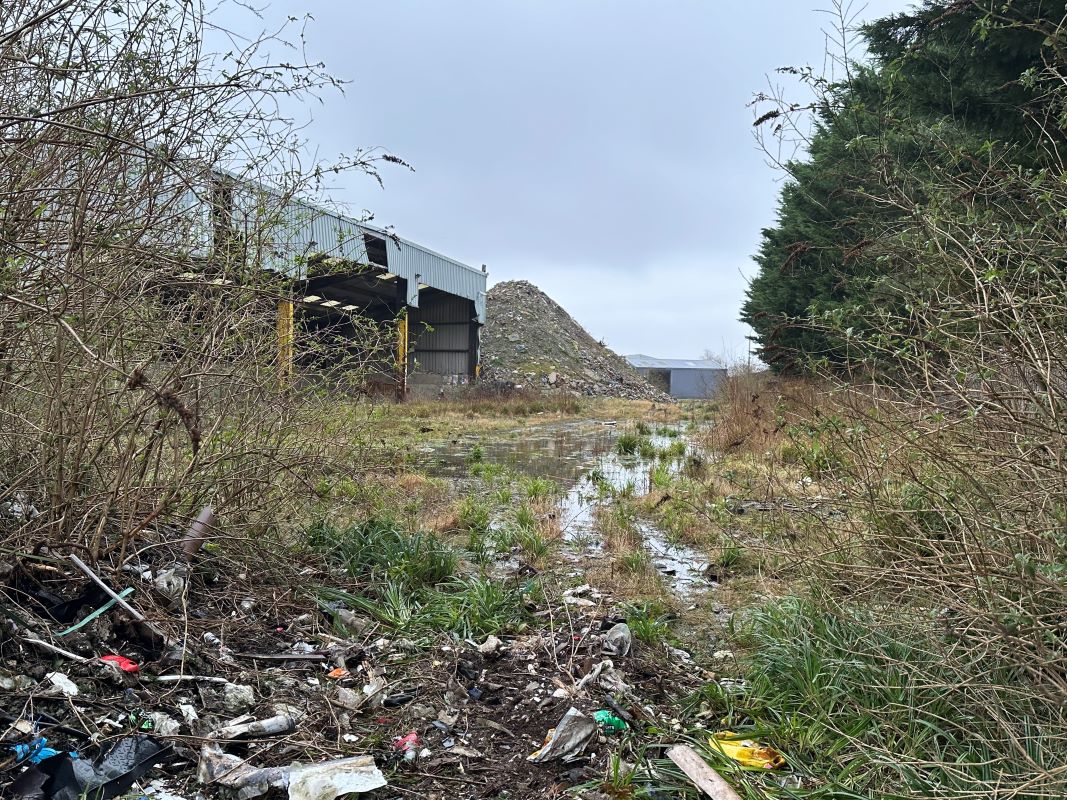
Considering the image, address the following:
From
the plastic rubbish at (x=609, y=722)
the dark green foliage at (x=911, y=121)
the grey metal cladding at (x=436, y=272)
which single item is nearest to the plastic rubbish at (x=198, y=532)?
the plastic rubbish at (x=609, y=722)

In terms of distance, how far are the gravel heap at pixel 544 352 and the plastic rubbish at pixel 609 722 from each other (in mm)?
27842

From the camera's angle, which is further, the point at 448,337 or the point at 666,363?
the point at 666,363

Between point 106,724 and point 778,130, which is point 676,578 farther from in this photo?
point 106,724

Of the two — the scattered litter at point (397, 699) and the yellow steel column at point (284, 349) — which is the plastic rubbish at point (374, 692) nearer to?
the scattered litter at point (397, 699)

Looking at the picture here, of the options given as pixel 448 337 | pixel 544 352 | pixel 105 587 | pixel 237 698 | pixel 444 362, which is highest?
pixel 448 337

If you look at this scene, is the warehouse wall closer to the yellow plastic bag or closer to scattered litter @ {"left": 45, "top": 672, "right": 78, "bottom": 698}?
scattered litter @ {"left": 45, "top": 672, "right": 78, "bottom": 698}

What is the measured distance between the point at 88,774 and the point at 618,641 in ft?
6.82

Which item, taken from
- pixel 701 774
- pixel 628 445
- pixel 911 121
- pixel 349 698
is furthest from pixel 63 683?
pixel 628 445

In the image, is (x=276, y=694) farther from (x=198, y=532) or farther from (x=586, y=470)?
(x=586, y=470)

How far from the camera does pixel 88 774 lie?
79.4 inches

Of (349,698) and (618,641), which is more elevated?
A: (618,641)

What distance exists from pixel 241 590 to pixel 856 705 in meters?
2.81

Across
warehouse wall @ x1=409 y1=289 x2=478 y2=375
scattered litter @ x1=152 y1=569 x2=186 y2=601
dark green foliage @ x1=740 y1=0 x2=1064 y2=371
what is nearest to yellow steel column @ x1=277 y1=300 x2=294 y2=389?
scattered litter @ x1=152 y1=569 x2=186 y2=601

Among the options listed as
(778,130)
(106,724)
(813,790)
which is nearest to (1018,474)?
(813,790)
